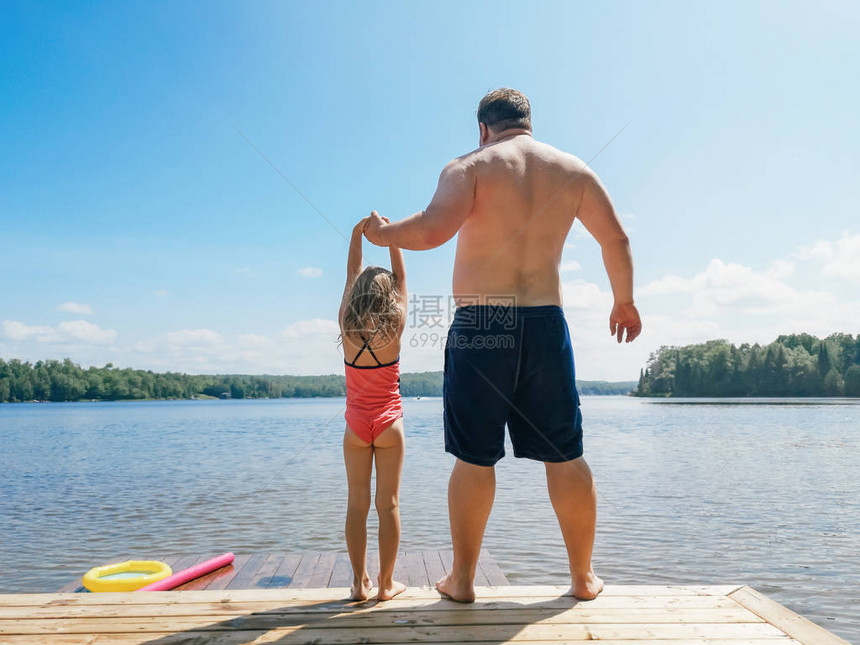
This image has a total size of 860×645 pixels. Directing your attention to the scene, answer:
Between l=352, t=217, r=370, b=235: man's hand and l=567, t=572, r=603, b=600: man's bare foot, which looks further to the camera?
l=352, t=217, r=370, b=235: man's hand

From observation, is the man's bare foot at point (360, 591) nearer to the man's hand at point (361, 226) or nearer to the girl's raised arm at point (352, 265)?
the girl's raised arm at point (352, 265)

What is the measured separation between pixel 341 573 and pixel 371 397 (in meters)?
2.81

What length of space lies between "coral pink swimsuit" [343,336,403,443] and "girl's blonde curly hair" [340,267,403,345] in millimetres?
59

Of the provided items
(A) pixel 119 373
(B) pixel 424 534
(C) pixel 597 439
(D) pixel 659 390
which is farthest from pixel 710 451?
(A) pixel 119 373

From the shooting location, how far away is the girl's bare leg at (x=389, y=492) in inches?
111

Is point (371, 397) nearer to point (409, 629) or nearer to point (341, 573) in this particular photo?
point (409, 629)

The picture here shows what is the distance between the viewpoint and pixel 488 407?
2.70 meters

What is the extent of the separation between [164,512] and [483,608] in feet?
29.3

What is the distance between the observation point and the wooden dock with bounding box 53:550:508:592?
477 centimetres

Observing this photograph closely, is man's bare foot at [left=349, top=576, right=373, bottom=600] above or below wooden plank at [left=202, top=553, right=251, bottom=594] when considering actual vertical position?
above

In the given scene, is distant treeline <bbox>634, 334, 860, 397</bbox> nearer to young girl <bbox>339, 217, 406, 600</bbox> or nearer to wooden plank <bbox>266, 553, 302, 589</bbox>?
wooden plank <bbox>266, 553, 302, 589</bbox>

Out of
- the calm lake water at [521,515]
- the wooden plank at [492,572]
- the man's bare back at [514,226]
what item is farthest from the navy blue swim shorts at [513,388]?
the calm lake water at [521,515]

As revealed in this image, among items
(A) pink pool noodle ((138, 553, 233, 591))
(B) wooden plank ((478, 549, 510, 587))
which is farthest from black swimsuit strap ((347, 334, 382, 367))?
(A) pink pool noodle ((138, 553, 233, 591))

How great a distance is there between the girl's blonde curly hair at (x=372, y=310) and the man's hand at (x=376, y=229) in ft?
0.66
